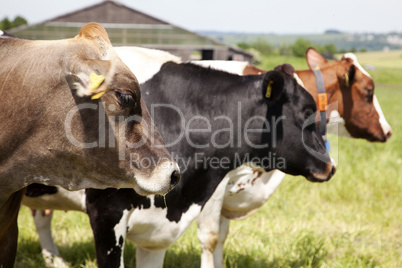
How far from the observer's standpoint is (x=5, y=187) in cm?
235

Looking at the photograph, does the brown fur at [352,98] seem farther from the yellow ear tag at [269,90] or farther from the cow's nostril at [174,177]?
the cow's nostril at [174,177]

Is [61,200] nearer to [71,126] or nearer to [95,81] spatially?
[71,126]

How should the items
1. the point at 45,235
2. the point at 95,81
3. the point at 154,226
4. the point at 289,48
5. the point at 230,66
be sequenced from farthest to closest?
the point at 289,48
the point at 45,235
the point at 230,66
the point at 154,226
the point at 95,81

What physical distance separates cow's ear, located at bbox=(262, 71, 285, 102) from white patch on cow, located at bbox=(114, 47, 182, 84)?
66cm

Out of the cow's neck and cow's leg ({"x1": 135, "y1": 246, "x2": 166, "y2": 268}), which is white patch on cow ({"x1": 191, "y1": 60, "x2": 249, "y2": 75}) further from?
cow's leg ({"x1": 135, "y1": 246, "x2": 166, "y2": 268})

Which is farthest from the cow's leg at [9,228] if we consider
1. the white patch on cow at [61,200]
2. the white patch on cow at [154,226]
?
the white patch on cow at [154,226]

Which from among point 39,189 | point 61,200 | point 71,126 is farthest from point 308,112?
point 39,189

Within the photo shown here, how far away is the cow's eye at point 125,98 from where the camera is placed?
219 cm

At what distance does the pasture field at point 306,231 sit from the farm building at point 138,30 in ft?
72.0

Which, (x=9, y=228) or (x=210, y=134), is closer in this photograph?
(x=9, y=228)

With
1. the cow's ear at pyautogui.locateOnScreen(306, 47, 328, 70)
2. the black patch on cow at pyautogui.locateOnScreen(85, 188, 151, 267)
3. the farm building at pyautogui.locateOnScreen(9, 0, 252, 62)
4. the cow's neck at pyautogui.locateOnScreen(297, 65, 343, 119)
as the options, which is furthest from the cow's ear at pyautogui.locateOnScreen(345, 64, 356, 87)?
the farm building at pyautogui.locateOnScreen(9, 0, 252, 62)

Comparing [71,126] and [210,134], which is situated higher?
[71,126]

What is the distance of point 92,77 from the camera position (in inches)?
79.1

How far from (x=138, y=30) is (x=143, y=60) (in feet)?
93.0
